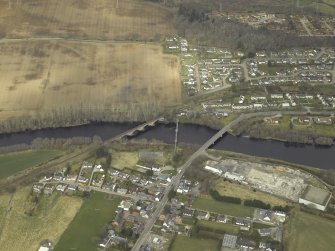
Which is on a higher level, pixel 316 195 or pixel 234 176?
pixel 316 195

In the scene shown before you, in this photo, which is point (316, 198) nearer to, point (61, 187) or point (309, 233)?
point (309, 233)

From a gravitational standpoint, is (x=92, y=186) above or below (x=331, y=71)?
below

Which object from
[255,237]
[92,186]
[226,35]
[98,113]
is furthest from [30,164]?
[226,35]

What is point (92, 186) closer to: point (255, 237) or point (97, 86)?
point (255, 237)

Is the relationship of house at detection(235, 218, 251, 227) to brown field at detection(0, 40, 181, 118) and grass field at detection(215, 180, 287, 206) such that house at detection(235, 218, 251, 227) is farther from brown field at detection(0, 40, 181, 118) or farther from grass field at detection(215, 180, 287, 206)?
A: brown field at detection(0, 40, 181, 118)

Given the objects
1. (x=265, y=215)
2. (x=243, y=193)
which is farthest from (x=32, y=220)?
(x=265, y=215)

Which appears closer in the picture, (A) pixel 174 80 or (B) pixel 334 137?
(B) pixel 334 137

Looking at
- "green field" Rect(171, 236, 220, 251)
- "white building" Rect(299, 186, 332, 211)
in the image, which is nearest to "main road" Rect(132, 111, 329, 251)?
"green field" Rect(171, 236, 220, 251)
